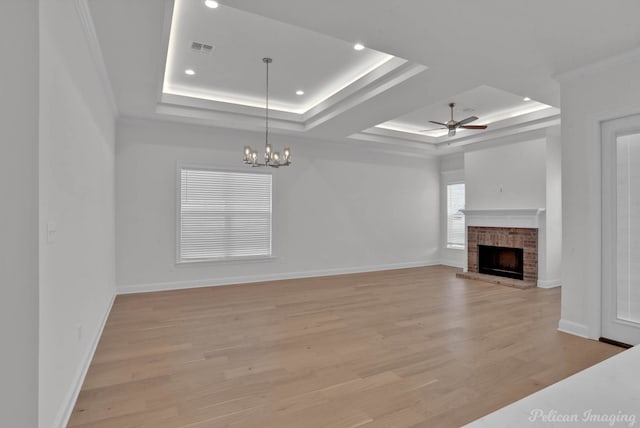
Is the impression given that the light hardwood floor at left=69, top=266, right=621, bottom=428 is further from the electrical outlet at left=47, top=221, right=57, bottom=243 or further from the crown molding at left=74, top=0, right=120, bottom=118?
the crown molding at left=74, top=0, right=120, bottom=118

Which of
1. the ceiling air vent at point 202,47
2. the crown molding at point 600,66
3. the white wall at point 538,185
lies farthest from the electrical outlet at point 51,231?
the white wall at point 538,185

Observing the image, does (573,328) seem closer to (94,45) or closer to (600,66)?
(600,66)

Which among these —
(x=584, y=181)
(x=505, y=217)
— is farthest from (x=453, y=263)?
(x=584, y=181)

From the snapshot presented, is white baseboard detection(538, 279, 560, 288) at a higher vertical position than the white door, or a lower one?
lower

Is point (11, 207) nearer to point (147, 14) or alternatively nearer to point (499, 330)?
point (147, 14)

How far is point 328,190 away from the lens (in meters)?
7.44

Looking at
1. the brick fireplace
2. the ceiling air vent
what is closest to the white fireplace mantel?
the brick fireplace

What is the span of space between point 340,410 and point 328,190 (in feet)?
18.0

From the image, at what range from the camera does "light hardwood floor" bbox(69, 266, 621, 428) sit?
224 centimetres

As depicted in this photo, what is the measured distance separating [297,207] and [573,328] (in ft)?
15.9

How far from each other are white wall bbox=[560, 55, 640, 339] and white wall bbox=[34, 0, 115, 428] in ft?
15.2

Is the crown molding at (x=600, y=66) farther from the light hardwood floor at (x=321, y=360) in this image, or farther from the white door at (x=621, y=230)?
the light hardwood floor at (x=321, y=360)

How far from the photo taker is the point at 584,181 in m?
3.67

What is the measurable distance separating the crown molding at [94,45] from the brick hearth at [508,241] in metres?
7.23
